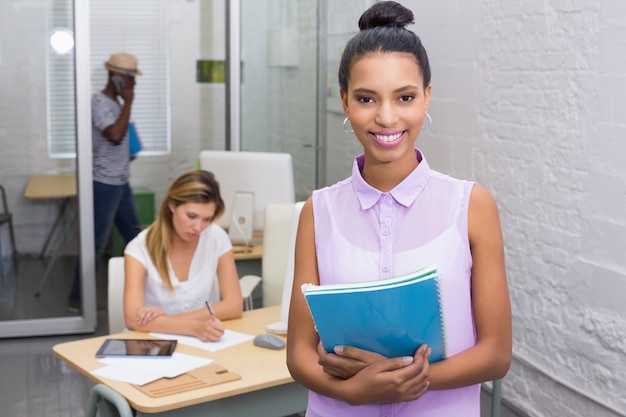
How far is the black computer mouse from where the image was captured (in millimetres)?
2707

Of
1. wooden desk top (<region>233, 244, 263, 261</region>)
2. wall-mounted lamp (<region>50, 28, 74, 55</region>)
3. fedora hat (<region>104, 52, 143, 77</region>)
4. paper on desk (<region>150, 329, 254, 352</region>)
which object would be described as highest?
wall-mounted lamp (<region>50, 28, 74, 55</region>)

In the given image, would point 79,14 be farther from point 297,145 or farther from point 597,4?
point 597,4

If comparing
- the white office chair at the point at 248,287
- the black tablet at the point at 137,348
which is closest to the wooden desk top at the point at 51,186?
the white office chair at the point at 248,287

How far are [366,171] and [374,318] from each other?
10.5 inches

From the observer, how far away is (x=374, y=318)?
1.17 meters

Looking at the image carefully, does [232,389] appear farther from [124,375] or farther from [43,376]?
[43,376]

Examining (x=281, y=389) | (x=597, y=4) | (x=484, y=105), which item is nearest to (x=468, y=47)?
(x=484, y=105)

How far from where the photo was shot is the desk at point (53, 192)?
17.0 ft

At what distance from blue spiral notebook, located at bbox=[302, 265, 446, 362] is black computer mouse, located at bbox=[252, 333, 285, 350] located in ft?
4.91

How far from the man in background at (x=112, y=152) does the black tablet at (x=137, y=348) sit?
2634mm

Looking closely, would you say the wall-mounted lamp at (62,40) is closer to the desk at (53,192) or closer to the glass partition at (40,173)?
the glass partition at (40,173)

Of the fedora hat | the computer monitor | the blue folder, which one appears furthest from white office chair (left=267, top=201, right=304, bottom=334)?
the fedora hat

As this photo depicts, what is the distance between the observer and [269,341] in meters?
2.72

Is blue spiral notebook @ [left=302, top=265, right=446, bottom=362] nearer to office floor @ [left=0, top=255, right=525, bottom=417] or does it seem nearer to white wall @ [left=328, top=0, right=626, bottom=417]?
white wall @ [left=328, top=0, right=626, bottom=417]
